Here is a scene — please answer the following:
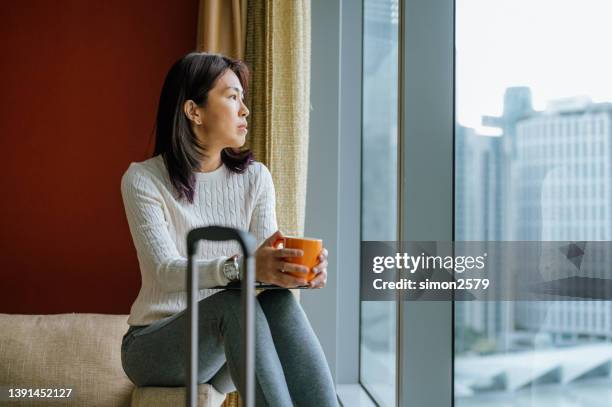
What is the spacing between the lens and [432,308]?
177cm

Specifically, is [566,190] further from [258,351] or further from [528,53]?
[258,351]

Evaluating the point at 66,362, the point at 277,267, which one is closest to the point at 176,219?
the point at 277,267

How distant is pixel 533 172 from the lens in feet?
4.67

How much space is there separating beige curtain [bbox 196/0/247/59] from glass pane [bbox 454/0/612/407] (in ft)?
3.07

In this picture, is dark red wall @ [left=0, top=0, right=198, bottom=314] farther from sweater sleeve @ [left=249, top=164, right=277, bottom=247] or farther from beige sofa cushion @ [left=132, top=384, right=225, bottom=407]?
beige sofa cushion @ [left=132, top=384, right=225, bottom=407]

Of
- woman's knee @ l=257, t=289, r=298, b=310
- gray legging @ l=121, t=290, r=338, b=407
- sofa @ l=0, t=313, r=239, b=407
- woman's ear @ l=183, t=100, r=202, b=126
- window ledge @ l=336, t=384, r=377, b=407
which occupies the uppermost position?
woman's ear @ l=183, t=100, r=202, b=126

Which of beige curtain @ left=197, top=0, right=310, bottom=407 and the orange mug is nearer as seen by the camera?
the orange mug

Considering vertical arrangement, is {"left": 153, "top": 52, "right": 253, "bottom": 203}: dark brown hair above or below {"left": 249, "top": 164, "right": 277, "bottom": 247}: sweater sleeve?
above

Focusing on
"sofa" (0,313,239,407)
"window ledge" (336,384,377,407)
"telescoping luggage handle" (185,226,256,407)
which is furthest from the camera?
"window ledge" (336,384,377,407)

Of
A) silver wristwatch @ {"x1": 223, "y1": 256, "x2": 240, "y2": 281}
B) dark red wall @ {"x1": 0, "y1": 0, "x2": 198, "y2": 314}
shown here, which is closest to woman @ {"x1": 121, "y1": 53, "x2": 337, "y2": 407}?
silver wristwatch @ {"x1": 223, "y1": 256, "x2": 240, "y2": 281}

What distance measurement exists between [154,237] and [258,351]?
0.46 meters

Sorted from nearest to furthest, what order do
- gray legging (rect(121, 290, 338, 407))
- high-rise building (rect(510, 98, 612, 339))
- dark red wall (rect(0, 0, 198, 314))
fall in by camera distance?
high-rise building (rect(510, 98, 612, 339))
gray legging (rect(121, 290, 338, 407))
dark red wall (rect(0, 0, 198, 314))

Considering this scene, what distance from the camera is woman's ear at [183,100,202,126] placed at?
182 cm

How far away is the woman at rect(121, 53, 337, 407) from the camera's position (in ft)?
4.51
